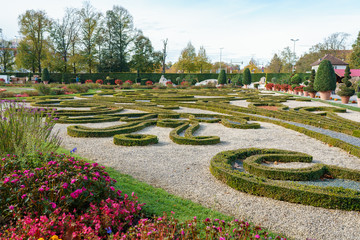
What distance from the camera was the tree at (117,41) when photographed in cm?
4362

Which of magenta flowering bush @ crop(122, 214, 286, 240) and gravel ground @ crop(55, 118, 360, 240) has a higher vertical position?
magenta flowering bush @ crop(122, 214, 286, 240)

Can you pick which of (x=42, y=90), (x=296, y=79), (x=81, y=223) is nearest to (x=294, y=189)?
(x=81, y=223)

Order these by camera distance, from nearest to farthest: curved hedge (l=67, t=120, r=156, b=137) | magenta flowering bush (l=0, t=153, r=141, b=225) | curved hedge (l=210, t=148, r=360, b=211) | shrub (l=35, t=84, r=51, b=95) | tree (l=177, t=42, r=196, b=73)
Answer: magenta flowering bush (l=0, t=153, r=141, b=225), curved hedge (l=210, t=148, r=360, b=211), curved hedge (l=67, t=120, r=156, b=137), shrub (l=35, t=84, r=51, b=95), tree (l=177, t=42, r=196, b=73)

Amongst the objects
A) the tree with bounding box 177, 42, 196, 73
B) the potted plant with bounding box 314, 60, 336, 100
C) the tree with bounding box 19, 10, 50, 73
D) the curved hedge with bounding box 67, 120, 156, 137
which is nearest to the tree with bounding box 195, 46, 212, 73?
the tree with bounding box 177, 42, 196, 73

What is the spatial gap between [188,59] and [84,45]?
18857 mm

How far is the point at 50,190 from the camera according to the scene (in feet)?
8.85

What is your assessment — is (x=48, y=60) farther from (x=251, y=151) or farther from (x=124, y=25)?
(x=251, y=151)

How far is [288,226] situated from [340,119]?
23.9 ft

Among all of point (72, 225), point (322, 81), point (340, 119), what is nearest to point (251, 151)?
point (72, 225)

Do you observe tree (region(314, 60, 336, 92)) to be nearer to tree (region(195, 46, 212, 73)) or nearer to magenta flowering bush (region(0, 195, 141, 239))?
magenta flowering bush (region(0, 195, 141, 239))

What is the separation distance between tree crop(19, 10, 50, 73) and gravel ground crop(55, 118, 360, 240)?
39.3 m

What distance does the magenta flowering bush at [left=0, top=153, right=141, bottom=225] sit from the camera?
8.67ft

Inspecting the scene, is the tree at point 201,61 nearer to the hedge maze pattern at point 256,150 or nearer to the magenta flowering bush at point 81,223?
the hedge maze pattern at point 256,150

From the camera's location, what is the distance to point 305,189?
11.7 ft
